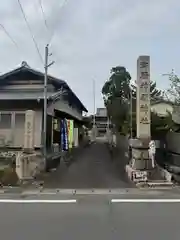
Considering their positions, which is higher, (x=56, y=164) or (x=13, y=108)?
(x=13, y=108)

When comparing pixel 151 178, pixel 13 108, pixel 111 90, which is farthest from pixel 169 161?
pixel 111 90

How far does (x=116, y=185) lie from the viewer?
46.8 ft

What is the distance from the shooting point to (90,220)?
25.8ft

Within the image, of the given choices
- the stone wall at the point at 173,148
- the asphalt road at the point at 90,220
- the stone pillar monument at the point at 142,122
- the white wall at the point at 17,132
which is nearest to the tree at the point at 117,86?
the white wall at the point at 17,132

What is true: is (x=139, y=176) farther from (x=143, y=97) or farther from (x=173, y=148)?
(x=143, y=97)

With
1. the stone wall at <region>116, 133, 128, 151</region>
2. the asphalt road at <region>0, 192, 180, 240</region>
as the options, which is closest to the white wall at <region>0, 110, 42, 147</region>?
the asphalt road at <region>0, 192, 180, 240</region>

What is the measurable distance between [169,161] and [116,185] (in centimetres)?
444

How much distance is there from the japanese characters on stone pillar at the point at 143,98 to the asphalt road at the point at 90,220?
18.9 feet

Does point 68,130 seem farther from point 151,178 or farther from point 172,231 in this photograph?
point 172,231

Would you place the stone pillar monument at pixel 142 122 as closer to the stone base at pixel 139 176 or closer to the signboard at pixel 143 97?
the signboard at pixel 143 97

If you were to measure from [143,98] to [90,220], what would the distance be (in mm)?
9128

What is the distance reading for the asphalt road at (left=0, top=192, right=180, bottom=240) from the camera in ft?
21.7

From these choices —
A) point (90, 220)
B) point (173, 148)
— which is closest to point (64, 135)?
point (173, 148)

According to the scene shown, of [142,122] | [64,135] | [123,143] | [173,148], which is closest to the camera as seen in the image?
[142,122]
